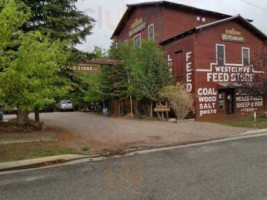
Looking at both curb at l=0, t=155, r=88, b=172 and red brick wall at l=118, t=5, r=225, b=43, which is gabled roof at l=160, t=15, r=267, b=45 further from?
curb at l=0, t=155, r=88, b=172

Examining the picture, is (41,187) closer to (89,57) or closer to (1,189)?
(1,189)

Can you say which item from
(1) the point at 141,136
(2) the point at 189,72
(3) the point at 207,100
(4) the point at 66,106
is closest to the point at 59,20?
(1) the point at 141,136

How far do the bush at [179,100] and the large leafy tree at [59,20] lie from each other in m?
7.64

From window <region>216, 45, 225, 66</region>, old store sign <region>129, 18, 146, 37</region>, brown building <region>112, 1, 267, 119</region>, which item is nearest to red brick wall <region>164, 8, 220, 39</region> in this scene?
brown building <region>112, 1, 267, 119</region>

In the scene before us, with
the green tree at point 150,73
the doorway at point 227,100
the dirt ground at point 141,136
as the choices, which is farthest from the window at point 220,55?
the dirt ground at point 141,136

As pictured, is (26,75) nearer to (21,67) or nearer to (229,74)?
(21,67)

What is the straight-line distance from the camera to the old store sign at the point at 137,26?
111ft

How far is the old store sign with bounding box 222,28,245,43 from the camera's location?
2830 centimetres

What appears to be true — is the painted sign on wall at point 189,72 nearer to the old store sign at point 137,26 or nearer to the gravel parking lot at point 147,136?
the gravel parking lot at point 147,136

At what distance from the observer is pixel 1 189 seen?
8.40 m

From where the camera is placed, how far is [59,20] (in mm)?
18938

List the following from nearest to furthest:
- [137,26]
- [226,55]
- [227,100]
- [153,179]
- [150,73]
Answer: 1. [153,179]
2. [150,73]
3. [226,55]
4. [227,100]
5. [137,26]

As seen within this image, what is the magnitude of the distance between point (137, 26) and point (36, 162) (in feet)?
82.4

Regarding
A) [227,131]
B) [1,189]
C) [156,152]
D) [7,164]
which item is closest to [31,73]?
[7,164]
